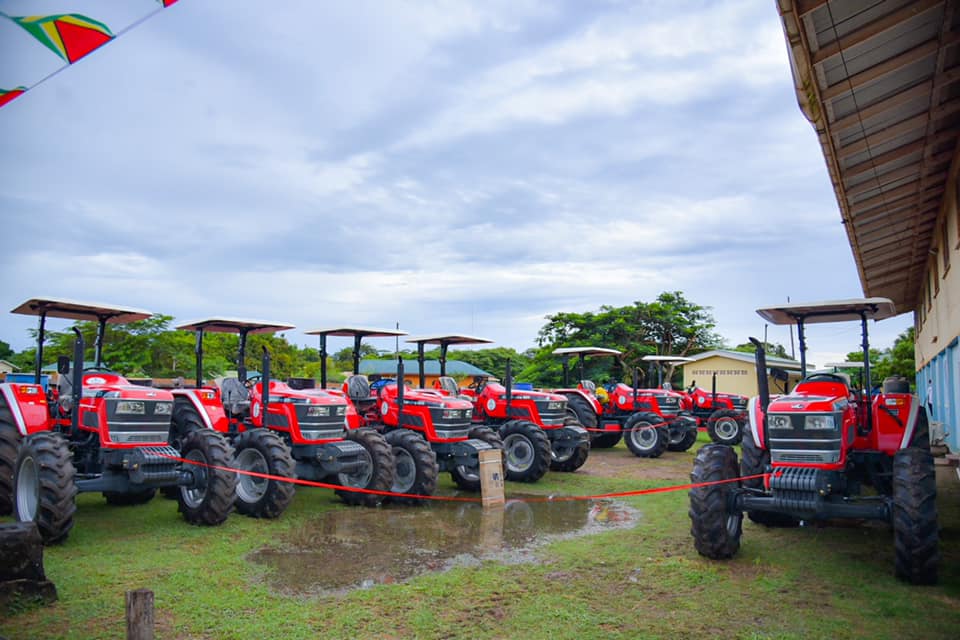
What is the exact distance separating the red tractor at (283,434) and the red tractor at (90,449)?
0.71 meters

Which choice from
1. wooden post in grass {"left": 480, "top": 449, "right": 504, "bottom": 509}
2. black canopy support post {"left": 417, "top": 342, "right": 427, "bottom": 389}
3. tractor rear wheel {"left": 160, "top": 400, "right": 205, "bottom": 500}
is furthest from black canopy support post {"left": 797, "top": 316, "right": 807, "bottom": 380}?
tractor rear wheel {"left": 160, "top": 400, "right": 205, "bottom": 500}

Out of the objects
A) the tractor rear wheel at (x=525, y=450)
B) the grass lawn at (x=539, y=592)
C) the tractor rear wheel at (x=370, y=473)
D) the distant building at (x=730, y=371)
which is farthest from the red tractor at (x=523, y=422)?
the distant building at (x=730, y=371)

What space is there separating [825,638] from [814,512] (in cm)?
154

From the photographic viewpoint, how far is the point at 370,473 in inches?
365

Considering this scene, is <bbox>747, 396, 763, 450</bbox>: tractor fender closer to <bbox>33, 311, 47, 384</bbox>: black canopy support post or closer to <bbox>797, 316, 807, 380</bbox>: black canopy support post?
<bbox>797, 316, 807, 380</bbox>: black canopy support post

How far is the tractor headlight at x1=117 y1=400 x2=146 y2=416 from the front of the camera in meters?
7.34

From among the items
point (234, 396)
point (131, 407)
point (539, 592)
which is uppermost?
point (234, 396)

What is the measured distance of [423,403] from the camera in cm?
1034

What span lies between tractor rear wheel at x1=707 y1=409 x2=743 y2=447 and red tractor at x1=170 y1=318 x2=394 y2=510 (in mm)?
11749

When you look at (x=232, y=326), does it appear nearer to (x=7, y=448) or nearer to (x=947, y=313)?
(x=7, y=448)

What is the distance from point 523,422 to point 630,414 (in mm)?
6084

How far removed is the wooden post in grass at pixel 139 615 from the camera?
3.21m

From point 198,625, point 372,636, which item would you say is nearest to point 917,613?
point 372,636

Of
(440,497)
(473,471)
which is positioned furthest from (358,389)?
(440,497)
